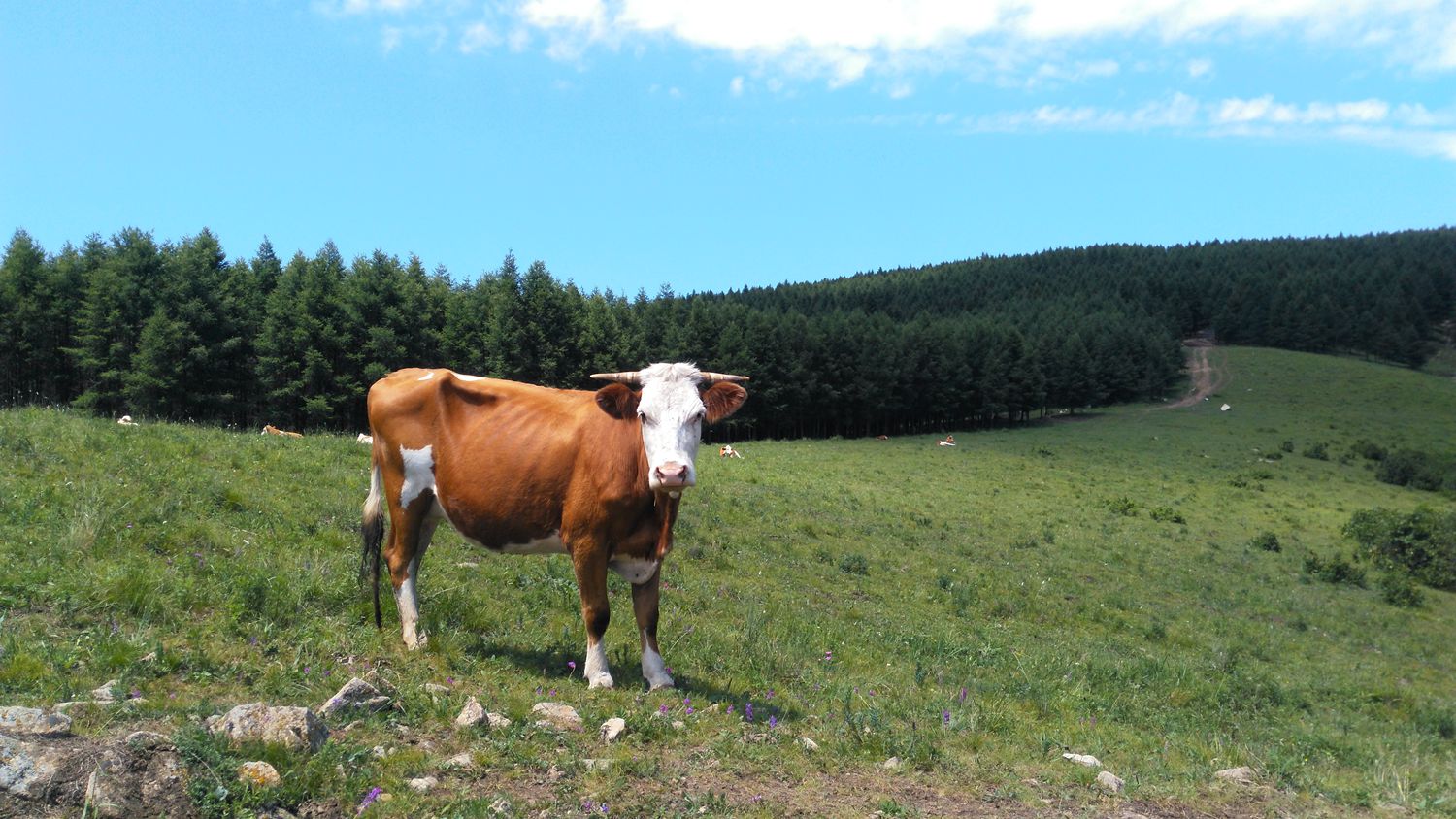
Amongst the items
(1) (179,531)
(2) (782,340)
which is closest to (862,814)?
(1) (179,531)

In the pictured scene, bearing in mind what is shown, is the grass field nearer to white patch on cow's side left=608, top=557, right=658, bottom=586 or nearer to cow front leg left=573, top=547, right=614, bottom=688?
cow front leg left=573, top=547, right=614, bottom=688

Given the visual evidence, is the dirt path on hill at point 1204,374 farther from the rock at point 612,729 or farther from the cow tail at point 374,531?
the rock at point 612,729

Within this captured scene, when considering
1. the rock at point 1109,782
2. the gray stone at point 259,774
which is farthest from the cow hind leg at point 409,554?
the rock at point 1109,782

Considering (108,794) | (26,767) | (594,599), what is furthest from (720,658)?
(26,767)

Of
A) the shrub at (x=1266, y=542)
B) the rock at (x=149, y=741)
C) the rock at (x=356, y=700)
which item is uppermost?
the rock at (x=149, y=741)

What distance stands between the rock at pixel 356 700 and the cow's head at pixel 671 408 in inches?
93.0

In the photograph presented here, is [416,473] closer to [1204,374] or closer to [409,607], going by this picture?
[409,607]

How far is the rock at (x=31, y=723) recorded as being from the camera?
4.25 meters

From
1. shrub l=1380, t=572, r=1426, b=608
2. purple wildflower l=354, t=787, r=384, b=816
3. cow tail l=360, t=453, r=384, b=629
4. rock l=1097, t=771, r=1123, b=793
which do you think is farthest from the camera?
shrub l=1380, t=572, r=1426, b=608

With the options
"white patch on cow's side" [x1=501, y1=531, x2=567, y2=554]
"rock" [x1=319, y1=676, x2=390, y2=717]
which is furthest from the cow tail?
"rock" [x1=319, y1=676, x2=390, y2=717]

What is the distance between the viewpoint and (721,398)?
24.3 feet

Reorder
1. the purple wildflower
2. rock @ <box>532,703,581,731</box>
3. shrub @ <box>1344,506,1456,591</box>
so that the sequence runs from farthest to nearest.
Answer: shrub @ <box>1344,506,1456,591</box> < rock @ <box>532,703,581,731</box> < the purple wildflower

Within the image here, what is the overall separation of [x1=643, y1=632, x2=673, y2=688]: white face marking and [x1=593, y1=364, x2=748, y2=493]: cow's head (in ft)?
4.75

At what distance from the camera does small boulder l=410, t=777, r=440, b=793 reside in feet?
15.8
